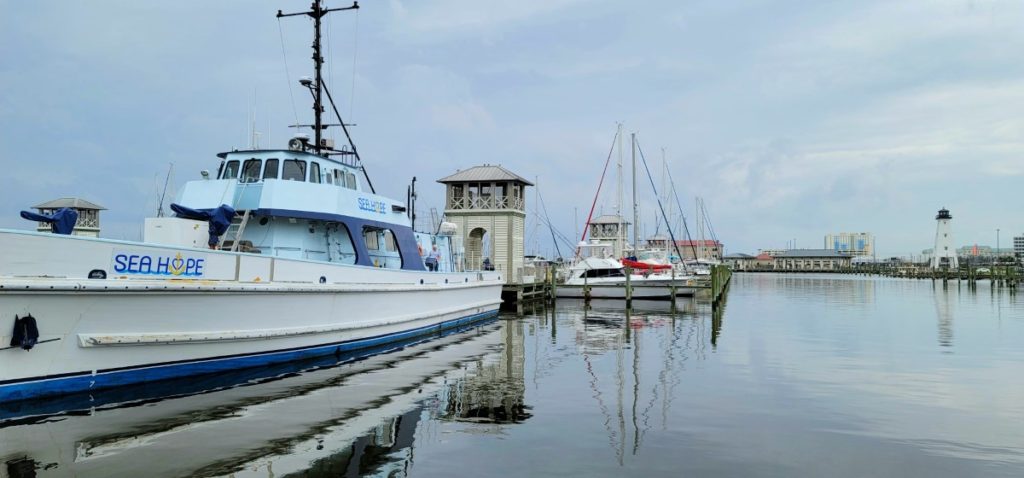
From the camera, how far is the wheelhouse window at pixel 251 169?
575 inches

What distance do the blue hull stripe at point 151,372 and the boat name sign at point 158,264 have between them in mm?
1447

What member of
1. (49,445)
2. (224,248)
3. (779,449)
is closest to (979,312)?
(779,449)

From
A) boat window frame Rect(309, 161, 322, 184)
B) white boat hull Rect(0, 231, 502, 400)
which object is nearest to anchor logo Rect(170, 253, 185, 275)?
white boat hull Rect(0, 231, 502, 400)

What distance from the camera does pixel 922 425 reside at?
940 cm

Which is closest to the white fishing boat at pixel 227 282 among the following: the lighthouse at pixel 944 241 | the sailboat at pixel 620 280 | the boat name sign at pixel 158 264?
the boat name sign at pixel 158 264

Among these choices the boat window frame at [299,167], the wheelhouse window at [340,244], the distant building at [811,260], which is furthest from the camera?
the distant building at [811,260]

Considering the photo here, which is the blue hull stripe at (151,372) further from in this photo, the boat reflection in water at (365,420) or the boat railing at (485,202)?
the boat railing at (485,202)

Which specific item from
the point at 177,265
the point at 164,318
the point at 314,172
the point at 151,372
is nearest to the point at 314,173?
the point at 314,172

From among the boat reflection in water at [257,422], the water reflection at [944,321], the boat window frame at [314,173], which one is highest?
the boat window frame at [314,173]

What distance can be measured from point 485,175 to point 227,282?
23464 millimetres

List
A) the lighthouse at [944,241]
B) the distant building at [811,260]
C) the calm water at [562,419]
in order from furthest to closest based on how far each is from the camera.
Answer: the distant building at [811,260]
the lighthouse at [944,241]
the calm water at [562,419]

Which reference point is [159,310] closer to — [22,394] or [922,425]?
[22,394]

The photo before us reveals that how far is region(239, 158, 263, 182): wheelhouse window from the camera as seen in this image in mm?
14609

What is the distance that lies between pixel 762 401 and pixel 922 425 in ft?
7.54
